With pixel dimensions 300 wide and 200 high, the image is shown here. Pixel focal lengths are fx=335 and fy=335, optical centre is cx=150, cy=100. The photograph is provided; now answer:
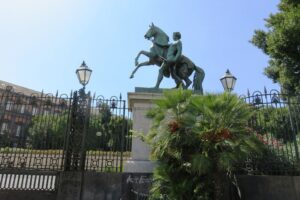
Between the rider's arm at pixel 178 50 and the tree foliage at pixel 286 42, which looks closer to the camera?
the rider's arm at pixel 178 50

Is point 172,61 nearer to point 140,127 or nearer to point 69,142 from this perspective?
point 140,127

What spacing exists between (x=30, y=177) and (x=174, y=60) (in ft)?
20.1

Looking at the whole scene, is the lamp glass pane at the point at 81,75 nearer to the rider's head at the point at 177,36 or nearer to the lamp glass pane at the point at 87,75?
the lamp glass pane at the point at 87,75

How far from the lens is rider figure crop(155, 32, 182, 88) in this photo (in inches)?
471

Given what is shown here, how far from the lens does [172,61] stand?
11945 millimetres

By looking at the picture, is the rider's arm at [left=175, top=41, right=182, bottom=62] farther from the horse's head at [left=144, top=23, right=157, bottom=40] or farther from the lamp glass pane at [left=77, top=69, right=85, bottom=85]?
the lamp glass pane at [left=77, top=69, right=85, bottom=85]

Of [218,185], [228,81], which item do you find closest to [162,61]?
[228,81]

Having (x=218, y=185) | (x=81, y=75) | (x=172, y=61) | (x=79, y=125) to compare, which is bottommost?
(x=218, y=185)

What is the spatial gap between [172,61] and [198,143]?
4.52 meters

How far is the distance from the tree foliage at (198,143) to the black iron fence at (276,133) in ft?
4.95

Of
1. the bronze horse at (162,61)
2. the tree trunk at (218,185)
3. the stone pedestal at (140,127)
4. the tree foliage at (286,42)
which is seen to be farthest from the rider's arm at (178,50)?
the tree foliage at (286,42)

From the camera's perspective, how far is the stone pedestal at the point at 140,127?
1029 cm

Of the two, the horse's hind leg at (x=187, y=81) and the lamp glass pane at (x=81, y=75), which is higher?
the horse's hind leg at (x=187, y=81)

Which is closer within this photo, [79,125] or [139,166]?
[139,166]
